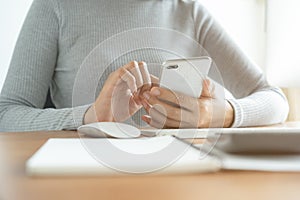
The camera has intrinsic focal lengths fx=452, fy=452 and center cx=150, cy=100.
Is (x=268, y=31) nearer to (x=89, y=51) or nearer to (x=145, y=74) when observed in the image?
(x=89, y=51)

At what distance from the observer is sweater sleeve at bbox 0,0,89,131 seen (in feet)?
3.14

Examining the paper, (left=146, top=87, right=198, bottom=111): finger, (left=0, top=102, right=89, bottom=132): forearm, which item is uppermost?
the paper

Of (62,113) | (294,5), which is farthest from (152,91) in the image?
(294,5)

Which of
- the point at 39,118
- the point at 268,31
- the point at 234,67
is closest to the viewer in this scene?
the point at 39,118

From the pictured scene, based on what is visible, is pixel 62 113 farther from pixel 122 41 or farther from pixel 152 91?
pixel 122 41

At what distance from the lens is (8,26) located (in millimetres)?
1748

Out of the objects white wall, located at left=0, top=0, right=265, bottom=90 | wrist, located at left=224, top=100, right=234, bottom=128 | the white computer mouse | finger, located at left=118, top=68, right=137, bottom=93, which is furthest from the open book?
white wall, located at left=0, top=0, right=265, bottom=90

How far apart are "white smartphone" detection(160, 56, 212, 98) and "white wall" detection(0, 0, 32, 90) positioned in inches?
41.5

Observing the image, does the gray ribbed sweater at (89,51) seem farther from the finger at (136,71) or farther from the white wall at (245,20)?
the white wall at (245,20)

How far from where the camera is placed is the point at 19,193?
355 millimetres

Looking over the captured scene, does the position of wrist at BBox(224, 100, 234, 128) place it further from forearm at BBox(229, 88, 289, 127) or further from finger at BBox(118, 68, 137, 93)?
finger at BBox(118, 68, 137, 93)

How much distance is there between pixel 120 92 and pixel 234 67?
59cm

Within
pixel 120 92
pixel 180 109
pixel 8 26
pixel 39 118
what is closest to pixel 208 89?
pixel 180 109

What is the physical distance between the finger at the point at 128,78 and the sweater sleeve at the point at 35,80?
0.12 m
